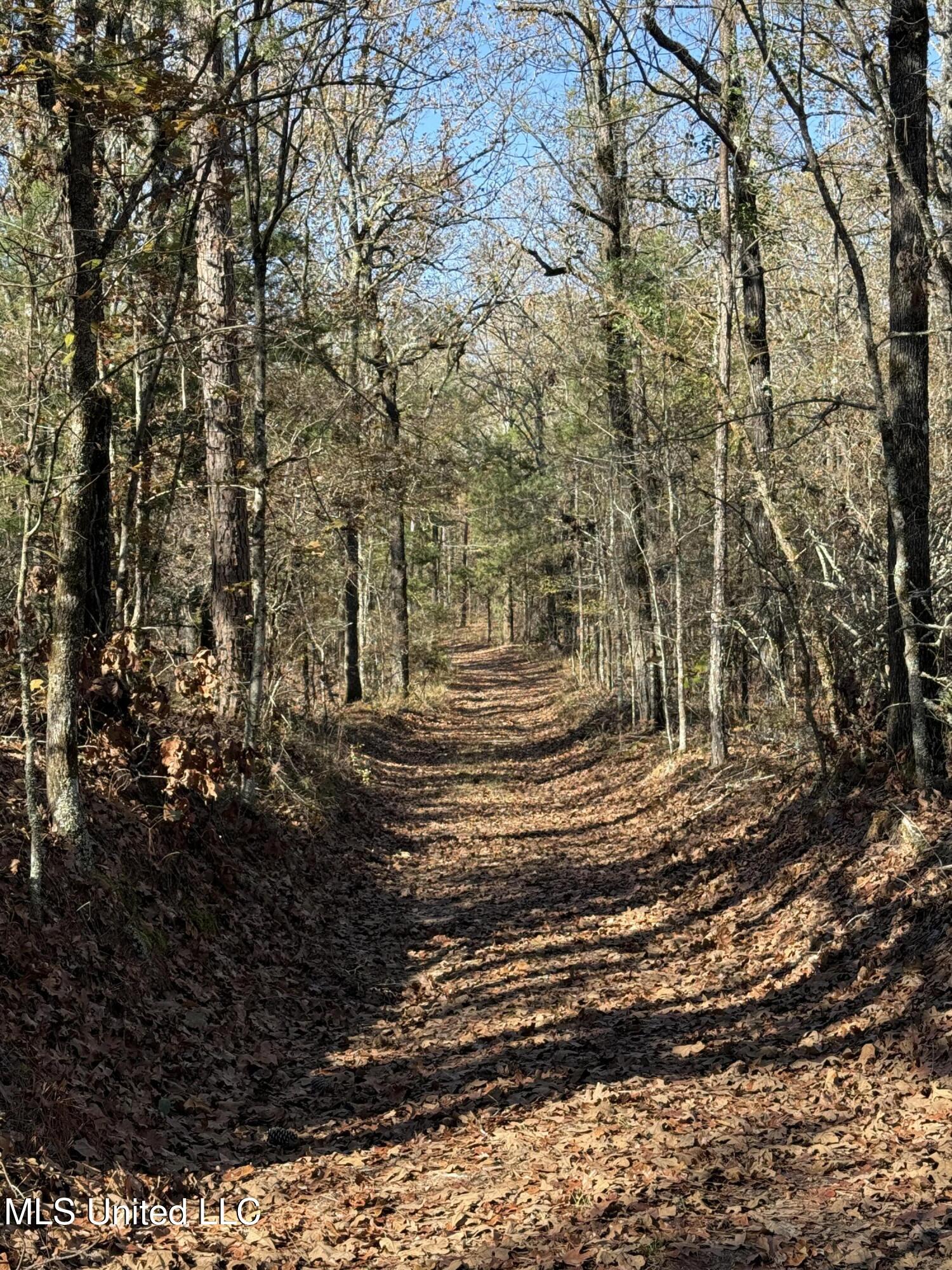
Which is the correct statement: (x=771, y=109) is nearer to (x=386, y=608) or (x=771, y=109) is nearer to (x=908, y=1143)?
(x=908, y=1143)

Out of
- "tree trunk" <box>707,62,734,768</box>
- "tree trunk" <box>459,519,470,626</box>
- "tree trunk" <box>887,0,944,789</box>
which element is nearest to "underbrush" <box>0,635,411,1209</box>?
"tree trunk" <box>707,62,734,768</box>

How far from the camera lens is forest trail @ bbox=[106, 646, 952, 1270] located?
4574 millimetres

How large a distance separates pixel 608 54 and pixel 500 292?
24.4ft

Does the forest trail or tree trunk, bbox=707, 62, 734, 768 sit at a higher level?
tree trunk, bbox=707, 62, 734, 768

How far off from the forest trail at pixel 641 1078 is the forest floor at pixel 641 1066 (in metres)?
0.02

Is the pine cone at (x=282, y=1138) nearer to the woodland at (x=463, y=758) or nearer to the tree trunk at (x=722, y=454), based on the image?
the woodland at (x=463, y=758)

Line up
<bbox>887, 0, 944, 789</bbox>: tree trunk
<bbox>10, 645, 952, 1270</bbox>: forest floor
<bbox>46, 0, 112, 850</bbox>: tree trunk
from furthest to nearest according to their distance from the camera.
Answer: <bbox>887, 0, 944, 789</bbox>: tree trunk
<bbox>46, 0, 112, 850</bbox>: tree trunk
<bbox>10, 645, 952, 1270</bbox>: forest floor

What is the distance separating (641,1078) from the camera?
6395 mm

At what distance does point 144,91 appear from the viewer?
20.1 feet

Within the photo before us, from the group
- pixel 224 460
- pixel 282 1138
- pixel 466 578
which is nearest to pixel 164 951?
pixel 282 1138

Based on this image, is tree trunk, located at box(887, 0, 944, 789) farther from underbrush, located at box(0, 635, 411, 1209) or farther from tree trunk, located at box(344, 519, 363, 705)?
tree trunk, located at box(344, 519, 363, 705)

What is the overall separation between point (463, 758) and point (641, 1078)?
44.6 ft

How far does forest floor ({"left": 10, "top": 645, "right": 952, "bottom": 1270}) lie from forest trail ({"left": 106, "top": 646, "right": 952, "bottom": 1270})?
2cm

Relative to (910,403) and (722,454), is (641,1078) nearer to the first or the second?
(910,403)
